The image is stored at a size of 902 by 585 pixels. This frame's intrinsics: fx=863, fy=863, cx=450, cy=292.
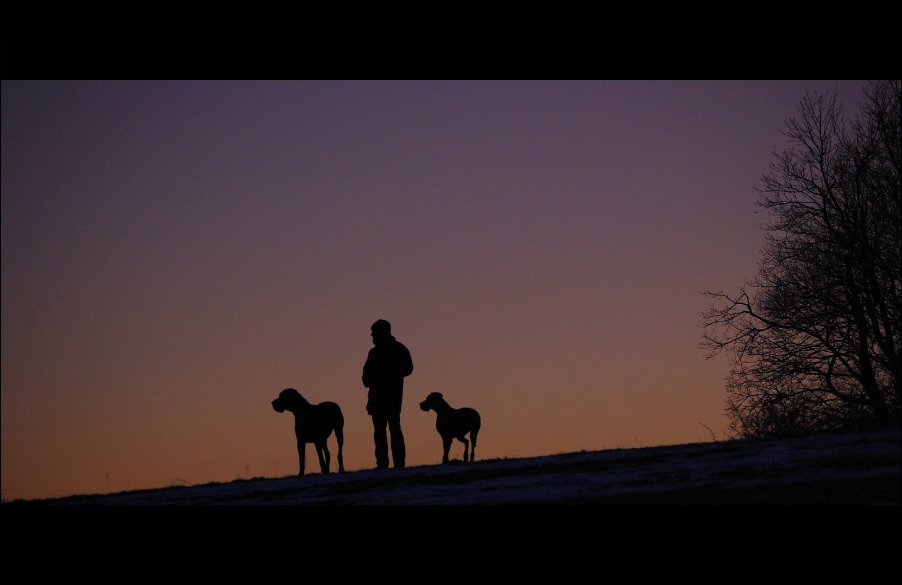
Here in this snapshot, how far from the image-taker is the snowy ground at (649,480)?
6941 mm

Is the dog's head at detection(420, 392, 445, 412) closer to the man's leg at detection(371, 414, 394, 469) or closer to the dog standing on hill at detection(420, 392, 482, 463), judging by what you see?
the dog standing on hill at detection(420, 392, 482, 463)

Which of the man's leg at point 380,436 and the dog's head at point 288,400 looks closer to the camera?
the man's leg at point 380,436

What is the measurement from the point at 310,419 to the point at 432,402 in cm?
237

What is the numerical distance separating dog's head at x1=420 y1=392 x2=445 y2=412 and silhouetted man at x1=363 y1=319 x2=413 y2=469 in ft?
5.59

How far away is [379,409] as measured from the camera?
48.6ft

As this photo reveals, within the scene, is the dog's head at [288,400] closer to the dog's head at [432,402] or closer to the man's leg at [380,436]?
the man's leg at [380,436]

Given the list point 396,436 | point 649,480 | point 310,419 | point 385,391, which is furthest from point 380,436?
point 649,480

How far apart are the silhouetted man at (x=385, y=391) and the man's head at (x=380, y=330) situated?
0.54 ft

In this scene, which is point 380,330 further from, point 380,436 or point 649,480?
point 649,480

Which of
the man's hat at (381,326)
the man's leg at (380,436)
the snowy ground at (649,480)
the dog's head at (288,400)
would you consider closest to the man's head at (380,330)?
the man's hat at (381,326)

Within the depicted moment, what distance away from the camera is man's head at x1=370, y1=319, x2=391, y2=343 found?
1503 centimetres

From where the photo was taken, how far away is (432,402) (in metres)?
16.6
